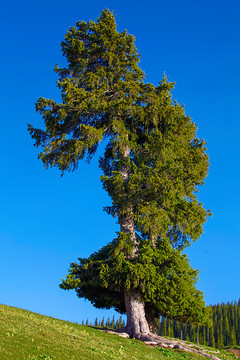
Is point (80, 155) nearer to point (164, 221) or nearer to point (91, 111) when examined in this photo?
point (91, 111)

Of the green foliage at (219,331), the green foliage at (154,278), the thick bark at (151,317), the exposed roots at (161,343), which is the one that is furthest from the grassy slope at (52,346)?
the green foliage at (219,331)

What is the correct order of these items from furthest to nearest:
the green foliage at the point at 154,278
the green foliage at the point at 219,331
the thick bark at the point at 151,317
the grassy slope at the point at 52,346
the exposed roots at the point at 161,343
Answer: the green foliage at the point at 219,331, the thick bark at the point at 151,317, the green foliage at the point at 154,278, the exposed roots at the point at 161,343, the grassy slope at the point at 52,346

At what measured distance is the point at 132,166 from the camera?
2586cm

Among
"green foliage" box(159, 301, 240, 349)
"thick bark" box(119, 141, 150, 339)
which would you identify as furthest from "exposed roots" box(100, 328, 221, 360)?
"green foliage" box(159, 301, 240, 349)

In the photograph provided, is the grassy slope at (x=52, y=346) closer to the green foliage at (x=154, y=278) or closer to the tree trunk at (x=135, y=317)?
the tree trunk at (x=135, y=317)

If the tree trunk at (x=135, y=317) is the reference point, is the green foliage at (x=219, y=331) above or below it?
above

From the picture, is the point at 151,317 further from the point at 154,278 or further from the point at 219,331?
the point at 219,331

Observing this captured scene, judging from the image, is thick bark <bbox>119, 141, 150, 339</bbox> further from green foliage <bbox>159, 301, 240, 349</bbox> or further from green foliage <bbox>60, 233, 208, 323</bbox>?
green foliage <bbox>159, 301, 240, 349</bbox>

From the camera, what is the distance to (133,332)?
21.7 meters

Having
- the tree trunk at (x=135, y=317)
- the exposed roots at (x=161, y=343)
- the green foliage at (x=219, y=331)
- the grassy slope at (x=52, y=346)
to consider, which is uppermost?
the green foliage at (x=219, y=331)

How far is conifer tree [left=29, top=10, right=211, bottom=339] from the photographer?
22047 millimetres

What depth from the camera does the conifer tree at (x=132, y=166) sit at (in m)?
22.0

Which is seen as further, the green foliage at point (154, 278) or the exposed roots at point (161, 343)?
the green foliage at point (154, 278)

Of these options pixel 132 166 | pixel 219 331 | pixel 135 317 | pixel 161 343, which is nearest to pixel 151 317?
pixel 135 317
